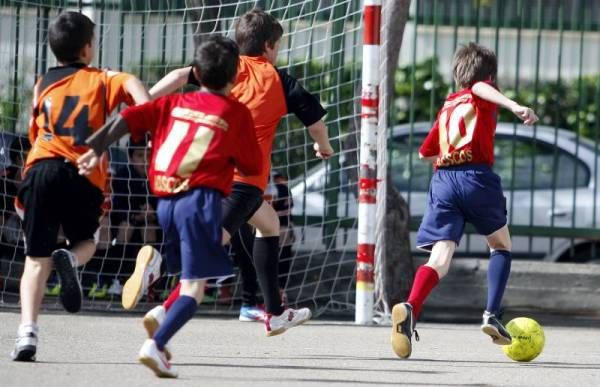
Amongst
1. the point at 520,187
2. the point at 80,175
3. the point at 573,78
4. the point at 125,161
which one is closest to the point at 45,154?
the point at 80,175

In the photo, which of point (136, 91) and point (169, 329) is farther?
point (136, 91)

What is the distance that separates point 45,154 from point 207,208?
0.97 metres

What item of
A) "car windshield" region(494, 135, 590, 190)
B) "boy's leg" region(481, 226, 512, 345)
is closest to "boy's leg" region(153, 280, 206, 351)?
"boy's leg" region(481, 226, 512, 345)

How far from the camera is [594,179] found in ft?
35.4

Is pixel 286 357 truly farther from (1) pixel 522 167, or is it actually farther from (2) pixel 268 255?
(1) pixel 522 167

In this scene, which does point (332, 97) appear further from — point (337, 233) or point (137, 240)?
point (137, 240)

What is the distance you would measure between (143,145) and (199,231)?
4074 mm

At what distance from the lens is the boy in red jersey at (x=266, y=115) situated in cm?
736

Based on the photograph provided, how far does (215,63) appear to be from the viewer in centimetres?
616

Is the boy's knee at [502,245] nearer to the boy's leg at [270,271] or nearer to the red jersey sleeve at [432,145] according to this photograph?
the red jersey sleeve at [432,145]

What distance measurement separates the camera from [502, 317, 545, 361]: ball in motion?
7129mm

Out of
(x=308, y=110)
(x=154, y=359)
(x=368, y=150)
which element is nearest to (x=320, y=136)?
(x=308, y=110)

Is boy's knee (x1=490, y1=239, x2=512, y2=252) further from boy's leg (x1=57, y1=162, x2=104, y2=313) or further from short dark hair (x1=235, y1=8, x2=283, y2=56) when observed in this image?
boy's leg (x1=57, y1=162, x2=104, y2=313)

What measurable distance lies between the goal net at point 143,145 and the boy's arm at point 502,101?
267 cm
